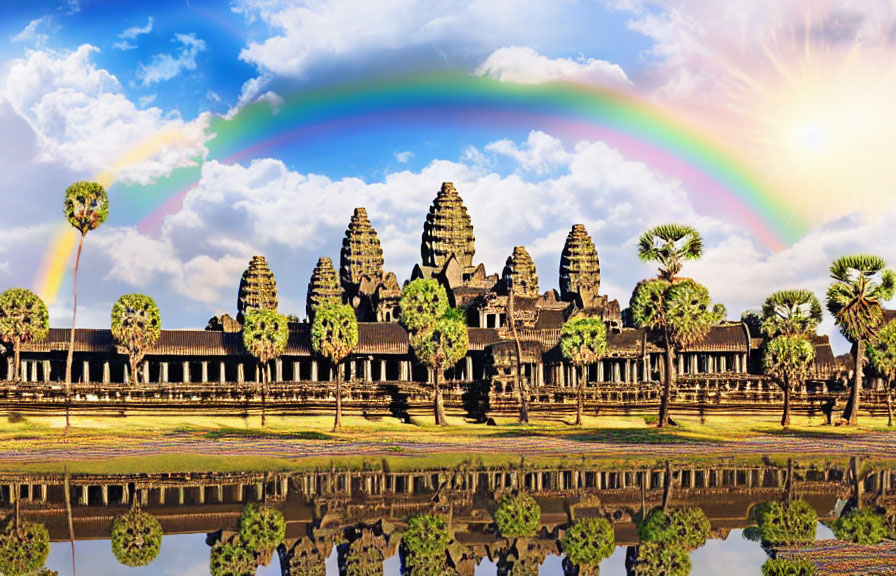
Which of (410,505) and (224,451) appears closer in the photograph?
(410,505)

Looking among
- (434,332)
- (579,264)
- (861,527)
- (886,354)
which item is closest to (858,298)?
(886,354)

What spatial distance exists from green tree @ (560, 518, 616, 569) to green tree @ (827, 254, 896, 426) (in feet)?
179

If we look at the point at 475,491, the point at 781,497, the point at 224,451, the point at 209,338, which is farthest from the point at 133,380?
the point at 781,497

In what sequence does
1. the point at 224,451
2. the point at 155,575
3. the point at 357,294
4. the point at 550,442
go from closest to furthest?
the point at 155,575
the point at 224,451
the point at 550,442
the point at 357,294

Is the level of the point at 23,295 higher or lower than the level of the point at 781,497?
higher

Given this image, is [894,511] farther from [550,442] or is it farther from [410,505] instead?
[550,442]

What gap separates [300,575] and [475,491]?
18.0m

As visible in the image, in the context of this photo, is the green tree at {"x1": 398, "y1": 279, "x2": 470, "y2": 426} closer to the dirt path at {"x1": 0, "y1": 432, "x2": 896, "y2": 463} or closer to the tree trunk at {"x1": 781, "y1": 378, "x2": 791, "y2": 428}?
Result: the dirt path at {"x1": 0, "y1": 432, "x2": 896, "y2": 463}

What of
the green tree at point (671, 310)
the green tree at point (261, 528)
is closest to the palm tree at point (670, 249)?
the green tree at point (671, 310)

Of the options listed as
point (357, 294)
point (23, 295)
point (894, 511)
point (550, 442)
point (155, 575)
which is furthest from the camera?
point (357, 294)

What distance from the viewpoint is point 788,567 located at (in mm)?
33969

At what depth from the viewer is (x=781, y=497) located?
165ft

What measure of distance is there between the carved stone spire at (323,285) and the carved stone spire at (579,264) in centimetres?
3048

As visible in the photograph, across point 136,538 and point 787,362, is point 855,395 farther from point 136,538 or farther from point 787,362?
point 136,538
